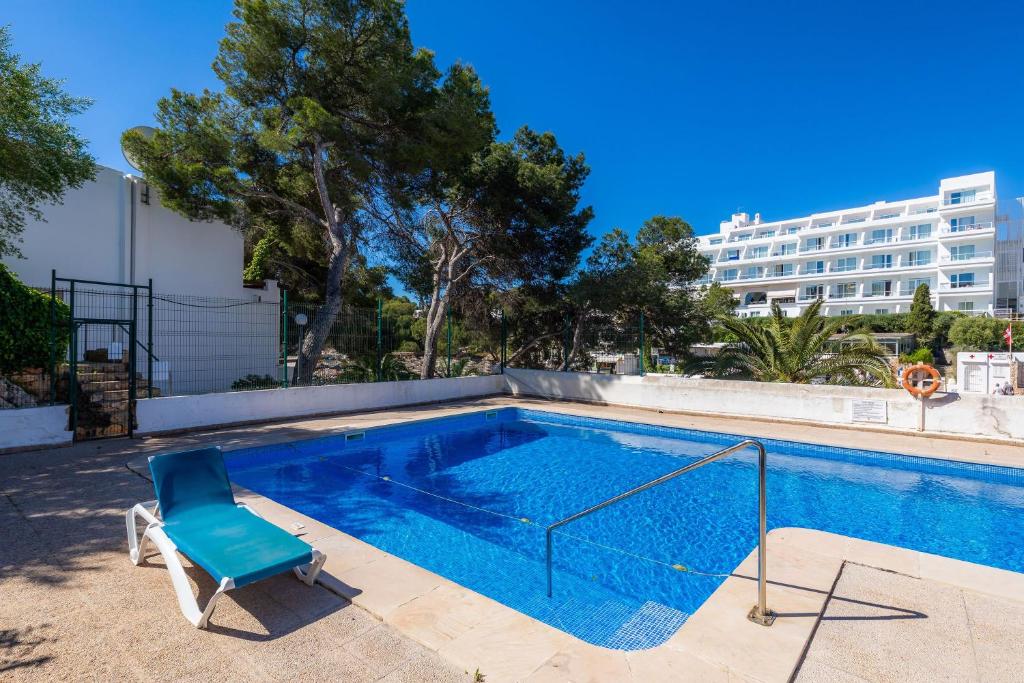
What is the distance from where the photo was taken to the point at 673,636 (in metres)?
2.84

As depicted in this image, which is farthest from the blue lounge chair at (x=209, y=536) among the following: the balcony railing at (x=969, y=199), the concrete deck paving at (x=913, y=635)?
the balcony railing at (x=969, y=199)

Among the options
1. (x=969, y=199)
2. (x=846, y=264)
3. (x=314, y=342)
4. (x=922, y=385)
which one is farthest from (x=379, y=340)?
(x=969, y=199)

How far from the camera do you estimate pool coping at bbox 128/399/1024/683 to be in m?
2.52

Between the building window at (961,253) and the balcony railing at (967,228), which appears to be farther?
the building window at (961,253)

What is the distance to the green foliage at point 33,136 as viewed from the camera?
7.42 metres

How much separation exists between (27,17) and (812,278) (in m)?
65.6

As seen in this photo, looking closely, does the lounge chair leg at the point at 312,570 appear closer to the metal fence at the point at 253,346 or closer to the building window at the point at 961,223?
the metal fence at the point at 253,346

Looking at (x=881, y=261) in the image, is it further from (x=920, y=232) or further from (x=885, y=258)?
(x=920, y=232)

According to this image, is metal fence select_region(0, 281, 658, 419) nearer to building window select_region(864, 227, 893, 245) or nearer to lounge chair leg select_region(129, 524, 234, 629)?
lounge chair leg select_region(129, 524, 234, 629)

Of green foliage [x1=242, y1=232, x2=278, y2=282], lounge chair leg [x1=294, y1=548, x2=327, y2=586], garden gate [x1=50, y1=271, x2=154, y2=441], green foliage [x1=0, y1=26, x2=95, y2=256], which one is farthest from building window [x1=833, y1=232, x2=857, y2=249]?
lounge chair leg [x1=294, y1=548, x2=327, y2=586]

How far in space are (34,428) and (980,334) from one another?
50813mm

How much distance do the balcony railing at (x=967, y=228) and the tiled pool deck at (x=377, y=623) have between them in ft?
204

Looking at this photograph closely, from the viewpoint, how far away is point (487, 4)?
42.9 feet

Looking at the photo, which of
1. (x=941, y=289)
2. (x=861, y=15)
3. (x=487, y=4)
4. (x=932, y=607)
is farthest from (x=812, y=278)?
(x=932, y=607)
